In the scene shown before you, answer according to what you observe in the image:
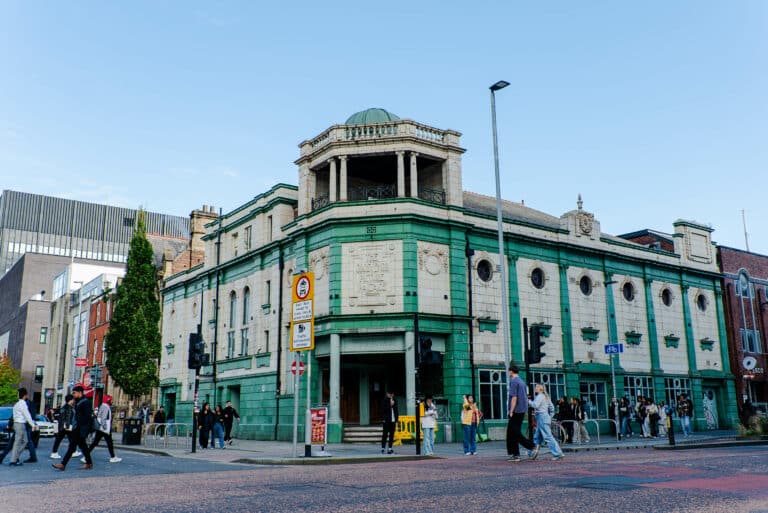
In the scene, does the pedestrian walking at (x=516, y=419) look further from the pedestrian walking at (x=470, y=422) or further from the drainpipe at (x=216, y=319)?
Result: the drainpipe at (x=216, y=319)

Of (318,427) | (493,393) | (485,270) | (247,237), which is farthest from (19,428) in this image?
(247,237)

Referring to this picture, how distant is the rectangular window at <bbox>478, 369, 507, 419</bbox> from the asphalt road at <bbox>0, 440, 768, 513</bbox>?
49.1 feet

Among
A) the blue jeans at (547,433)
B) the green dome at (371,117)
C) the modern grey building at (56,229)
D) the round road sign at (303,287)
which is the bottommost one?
the blue jeans at (547,433)

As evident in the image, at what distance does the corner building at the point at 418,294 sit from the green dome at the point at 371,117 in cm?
10

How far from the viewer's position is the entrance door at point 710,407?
121 ft

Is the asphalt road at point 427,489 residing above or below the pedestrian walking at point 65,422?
below

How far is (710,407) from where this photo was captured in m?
37.7

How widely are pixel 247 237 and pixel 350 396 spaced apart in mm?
11266

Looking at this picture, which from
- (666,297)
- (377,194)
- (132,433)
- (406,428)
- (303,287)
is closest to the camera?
(303,287)

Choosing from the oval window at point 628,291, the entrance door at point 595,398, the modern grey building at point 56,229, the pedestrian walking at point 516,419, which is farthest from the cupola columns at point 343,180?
the modern grey building at point 56,229

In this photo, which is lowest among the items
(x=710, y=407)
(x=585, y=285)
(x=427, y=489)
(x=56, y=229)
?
(x=427, y=489)

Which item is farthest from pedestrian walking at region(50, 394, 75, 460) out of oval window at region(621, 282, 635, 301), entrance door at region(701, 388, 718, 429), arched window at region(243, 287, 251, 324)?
entrance door at region(701, 388, 718, 429)

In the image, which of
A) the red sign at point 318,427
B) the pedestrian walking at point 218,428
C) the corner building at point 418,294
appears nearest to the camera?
the red sign at point 318,427

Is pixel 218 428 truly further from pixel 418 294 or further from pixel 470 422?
pixel 470 422
